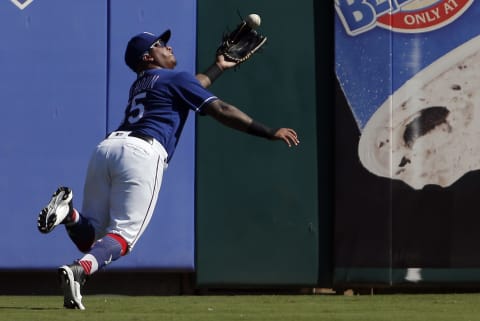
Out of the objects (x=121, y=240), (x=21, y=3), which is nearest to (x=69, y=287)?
(x=121, y=240)

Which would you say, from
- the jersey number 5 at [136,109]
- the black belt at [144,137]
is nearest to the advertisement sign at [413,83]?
the jersey number 5 at [136,109]

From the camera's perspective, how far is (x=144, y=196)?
675cm

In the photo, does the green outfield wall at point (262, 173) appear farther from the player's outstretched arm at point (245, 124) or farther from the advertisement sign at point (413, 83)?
the player's outstretched arm at point (245, 124)

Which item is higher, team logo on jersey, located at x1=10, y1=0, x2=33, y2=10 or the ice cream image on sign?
team logo on jersey, located at x1=10, y1=0, x2=33, y2=10

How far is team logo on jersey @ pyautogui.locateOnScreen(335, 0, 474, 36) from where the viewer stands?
31.6 feet

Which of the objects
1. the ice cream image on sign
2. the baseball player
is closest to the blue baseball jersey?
the baseball player

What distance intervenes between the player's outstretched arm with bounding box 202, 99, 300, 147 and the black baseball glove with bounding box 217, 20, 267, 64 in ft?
3.37

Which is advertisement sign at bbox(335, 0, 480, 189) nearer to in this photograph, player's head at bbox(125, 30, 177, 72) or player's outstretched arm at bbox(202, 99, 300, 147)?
player's head at bbox(125, 30, 177, 72)

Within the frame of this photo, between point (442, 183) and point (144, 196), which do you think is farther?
point (442, 183)

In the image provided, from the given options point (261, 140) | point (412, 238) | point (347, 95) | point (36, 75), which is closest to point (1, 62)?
point (36, 75)

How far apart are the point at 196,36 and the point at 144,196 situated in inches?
122
